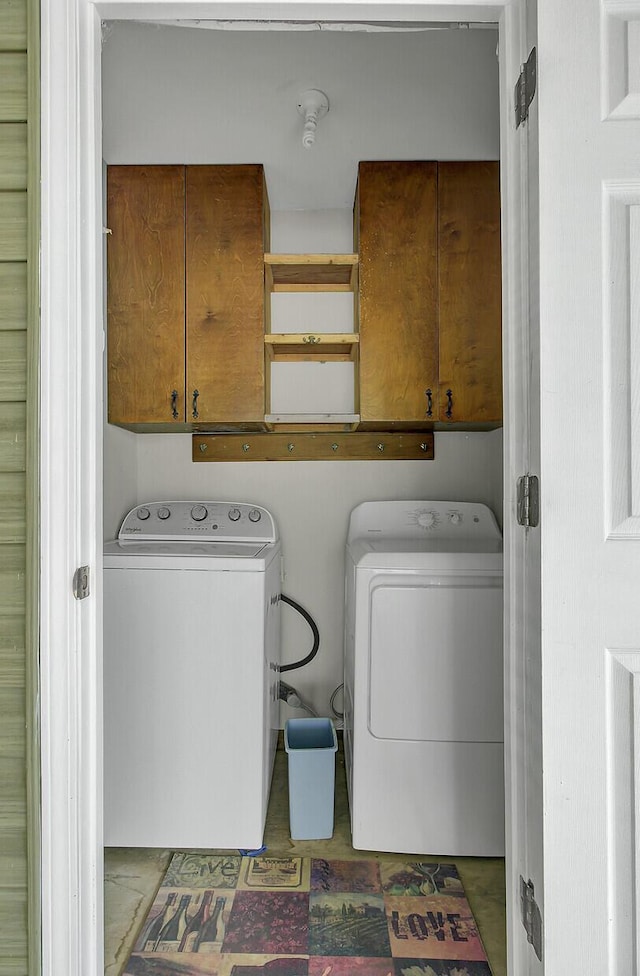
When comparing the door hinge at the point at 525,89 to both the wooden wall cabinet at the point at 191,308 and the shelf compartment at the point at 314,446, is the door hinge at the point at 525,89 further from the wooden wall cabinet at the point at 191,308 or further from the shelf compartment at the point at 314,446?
the shelf compartment at the point at 314,446

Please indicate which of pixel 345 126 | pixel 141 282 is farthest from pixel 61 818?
pixel 345 126

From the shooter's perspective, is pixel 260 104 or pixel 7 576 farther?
pixel 260 104

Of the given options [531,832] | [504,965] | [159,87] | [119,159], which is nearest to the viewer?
[531,832]

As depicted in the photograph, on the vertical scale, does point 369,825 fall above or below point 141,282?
below

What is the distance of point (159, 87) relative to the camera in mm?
2012


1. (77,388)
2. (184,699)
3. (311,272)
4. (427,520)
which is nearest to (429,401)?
(427,520)

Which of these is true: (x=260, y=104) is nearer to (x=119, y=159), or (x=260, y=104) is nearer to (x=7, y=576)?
(x=119, y=159)

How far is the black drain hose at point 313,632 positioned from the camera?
2852mm

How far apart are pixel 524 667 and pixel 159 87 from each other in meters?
1.96

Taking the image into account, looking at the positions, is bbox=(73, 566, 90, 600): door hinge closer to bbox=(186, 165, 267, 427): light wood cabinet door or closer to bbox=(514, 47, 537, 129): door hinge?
bbox=(514, 47, 537, 129): door hinge

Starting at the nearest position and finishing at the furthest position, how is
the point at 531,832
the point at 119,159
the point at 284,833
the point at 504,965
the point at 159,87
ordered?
the point at 531,832, the point at 504,965, the point at 159,87, the point at 284,833, the point at 119,159

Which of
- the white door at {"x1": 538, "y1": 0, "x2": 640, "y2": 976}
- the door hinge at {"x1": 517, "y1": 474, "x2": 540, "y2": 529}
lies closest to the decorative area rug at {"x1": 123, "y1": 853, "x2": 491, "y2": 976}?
the white door at {"x1": 538, "y1": 0, "x2": 640, "y2": 976}

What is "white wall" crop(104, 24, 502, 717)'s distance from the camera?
1.88 meters

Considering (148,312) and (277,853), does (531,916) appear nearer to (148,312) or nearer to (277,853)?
(277,853)
